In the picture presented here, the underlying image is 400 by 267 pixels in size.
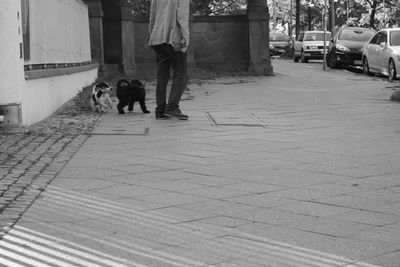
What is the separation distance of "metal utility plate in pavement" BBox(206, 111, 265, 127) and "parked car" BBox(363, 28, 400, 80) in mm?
11523

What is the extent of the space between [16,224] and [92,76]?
1431 centimetres

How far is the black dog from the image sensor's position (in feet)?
35.1

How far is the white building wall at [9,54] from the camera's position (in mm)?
8312

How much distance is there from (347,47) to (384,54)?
663cm

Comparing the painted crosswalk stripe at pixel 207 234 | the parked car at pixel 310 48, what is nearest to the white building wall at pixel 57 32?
the painted crosswalk stripe at pixel 207 234

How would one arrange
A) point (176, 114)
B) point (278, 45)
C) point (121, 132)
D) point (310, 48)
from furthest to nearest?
point (278, 45) → point (310, 48) → point (176, 114) → point (121, 132)

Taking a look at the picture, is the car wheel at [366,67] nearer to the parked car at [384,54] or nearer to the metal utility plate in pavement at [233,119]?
the parked car at [384,54]

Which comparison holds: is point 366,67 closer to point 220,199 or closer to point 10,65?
point 10,65

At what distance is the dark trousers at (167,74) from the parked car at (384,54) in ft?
41.5

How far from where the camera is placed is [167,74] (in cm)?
1048

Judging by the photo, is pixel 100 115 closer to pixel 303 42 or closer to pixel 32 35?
pixel 32 35

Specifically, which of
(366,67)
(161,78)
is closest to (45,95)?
(161,78)

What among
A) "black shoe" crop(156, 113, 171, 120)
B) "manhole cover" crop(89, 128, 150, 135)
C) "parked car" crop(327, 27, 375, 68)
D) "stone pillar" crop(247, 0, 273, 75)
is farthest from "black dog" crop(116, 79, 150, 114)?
"parked car" crop(327, 27, 375, 68)

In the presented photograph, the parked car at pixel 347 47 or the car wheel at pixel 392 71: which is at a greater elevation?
the parked car at pixel 347 47
